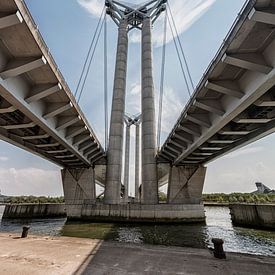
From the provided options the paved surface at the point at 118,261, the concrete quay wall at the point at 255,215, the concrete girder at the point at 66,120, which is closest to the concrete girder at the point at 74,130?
the concrete girder at the point at 66,120

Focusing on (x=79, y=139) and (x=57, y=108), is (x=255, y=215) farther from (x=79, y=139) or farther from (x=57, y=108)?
(x=57, y=108)

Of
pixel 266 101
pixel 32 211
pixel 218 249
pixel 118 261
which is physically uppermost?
pixel 266 101

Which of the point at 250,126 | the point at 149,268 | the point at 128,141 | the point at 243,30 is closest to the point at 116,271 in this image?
the point at 149,268

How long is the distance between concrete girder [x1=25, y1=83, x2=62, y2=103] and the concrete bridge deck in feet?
31.2

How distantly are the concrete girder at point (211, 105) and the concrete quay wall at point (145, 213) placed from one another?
1602 centimetres

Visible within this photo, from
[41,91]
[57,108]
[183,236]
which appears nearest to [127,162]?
[183,236]

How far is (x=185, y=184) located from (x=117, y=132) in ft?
52.7

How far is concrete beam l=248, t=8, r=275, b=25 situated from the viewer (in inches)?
329

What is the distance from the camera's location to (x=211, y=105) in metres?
16.5

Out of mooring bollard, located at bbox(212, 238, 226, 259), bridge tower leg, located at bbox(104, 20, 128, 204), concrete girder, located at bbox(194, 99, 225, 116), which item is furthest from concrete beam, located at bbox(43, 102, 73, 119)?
bridge tower leg, located at bbox(104, 20, 128, 204)

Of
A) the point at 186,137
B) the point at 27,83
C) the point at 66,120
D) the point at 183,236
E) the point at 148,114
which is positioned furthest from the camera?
the point at 148,114

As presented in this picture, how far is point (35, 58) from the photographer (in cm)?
1105

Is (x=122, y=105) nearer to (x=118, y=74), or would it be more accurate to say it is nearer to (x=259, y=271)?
(x=118, y=74)

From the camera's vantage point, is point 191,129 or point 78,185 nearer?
point 191,129
